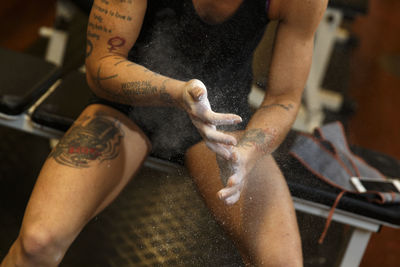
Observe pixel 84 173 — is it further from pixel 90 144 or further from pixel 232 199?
pixel 232 199

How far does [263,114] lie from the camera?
2.32 ft

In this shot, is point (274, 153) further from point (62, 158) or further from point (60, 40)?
point (60, 40)

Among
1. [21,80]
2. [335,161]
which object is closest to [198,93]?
[335,161]

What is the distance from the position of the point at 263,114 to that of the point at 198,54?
5.6 inches

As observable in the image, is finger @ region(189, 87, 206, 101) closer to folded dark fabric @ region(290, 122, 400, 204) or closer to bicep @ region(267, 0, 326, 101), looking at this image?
bicep @ region(267, 0, 326, 101)

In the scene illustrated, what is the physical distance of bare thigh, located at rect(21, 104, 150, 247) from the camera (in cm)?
71

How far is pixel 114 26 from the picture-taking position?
687 mm

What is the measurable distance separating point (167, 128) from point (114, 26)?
0.16 meters

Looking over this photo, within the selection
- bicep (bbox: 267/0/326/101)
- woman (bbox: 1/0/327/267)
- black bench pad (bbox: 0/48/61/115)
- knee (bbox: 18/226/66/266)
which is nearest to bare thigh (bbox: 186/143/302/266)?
woman (bbox: 1/0/327/267)

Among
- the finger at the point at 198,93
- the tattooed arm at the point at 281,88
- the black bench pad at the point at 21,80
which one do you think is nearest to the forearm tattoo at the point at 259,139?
the tattooed arm at the point at 281,88

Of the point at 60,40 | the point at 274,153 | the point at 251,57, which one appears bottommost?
the point at 60,40

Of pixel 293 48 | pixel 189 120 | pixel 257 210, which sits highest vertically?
pixel 293 48

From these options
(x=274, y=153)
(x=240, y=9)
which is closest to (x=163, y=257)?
(x=274, y=153)

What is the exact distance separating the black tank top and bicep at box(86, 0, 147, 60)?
0.01 metres
